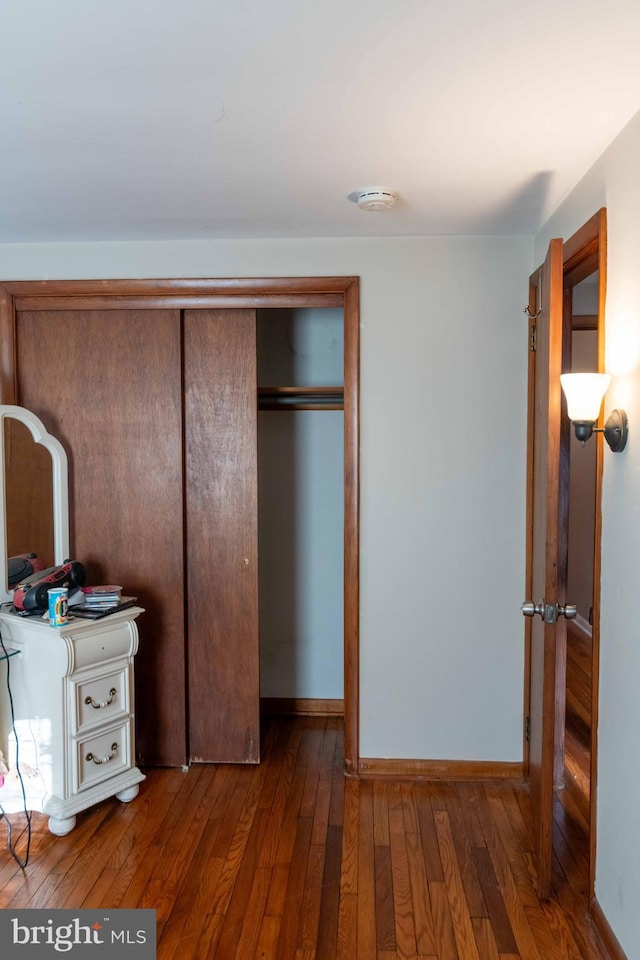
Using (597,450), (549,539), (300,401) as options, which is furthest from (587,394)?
(300,401)

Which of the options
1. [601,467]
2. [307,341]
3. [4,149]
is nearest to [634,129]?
[601,467]

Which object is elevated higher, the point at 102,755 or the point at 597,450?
the point at 597,450

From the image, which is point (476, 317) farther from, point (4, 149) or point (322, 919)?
point (322, 919)

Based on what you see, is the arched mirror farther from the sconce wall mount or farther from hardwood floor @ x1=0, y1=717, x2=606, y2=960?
the sconce wall mount

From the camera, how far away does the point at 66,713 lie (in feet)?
9.28

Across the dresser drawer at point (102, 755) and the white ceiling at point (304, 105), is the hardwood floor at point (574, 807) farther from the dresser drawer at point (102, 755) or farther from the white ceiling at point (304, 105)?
the white ceiling at point (304, 105)

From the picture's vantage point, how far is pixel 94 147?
7.23 ft

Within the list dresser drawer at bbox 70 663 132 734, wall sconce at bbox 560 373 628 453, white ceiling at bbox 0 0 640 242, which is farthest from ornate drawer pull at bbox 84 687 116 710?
wall sconce at bbox 560 373 628 453

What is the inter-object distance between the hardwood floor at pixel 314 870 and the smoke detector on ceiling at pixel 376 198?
2.24m

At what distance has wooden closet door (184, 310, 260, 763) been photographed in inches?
132

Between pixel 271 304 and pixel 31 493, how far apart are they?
1.28m

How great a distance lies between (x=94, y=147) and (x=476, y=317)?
1662 millimetres

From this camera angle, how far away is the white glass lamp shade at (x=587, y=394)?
2.13m

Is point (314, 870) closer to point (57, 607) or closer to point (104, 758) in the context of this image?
point (104, 758)
